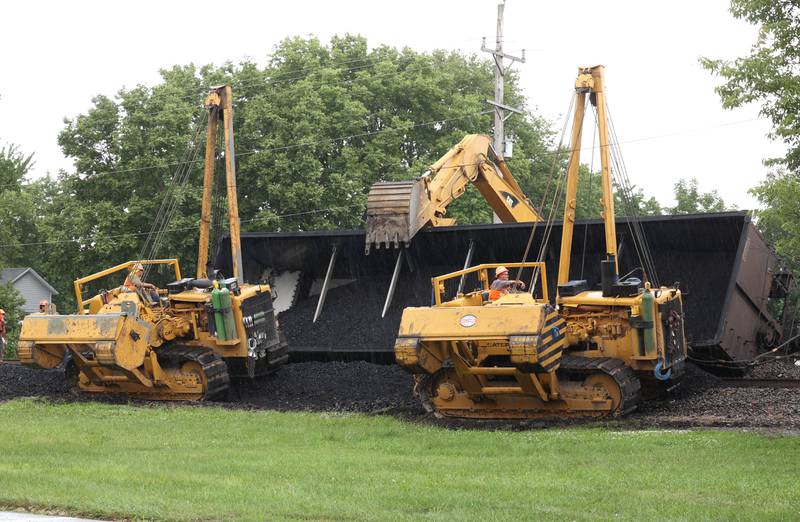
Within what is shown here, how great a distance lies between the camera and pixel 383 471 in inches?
424

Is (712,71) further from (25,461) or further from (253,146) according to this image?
(253,146)

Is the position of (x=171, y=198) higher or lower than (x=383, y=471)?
higher

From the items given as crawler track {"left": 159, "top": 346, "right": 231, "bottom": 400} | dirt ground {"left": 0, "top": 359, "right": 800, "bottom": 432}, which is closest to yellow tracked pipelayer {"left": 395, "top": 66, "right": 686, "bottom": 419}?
dirt ground {"left": 0, "top": 359, "right": 800, "bottom": 432}

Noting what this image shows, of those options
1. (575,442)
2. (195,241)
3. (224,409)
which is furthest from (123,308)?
(195,241)

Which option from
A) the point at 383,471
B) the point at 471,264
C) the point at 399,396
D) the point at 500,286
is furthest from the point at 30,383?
the point at 383,471

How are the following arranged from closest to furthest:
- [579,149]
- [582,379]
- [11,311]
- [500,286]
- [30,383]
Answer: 1. [582,379]
2. [500,286]
3. [579,149]
4. [30,383]
5. [11,311]

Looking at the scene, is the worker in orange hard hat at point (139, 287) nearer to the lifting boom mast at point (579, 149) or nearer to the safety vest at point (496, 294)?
the safety vest at point (496, 294)

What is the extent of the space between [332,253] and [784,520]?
1509cm

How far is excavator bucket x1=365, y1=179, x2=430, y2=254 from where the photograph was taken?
70.3ft

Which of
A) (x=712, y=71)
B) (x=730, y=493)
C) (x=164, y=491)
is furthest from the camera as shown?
(x=712, y=71)

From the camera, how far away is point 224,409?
16.7 m

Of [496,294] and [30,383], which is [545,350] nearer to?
[496,294]

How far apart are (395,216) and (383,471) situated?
36.3ft

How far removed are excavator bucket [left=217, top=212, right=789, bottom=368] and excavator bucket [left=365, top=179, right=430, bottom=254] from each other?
413mm
